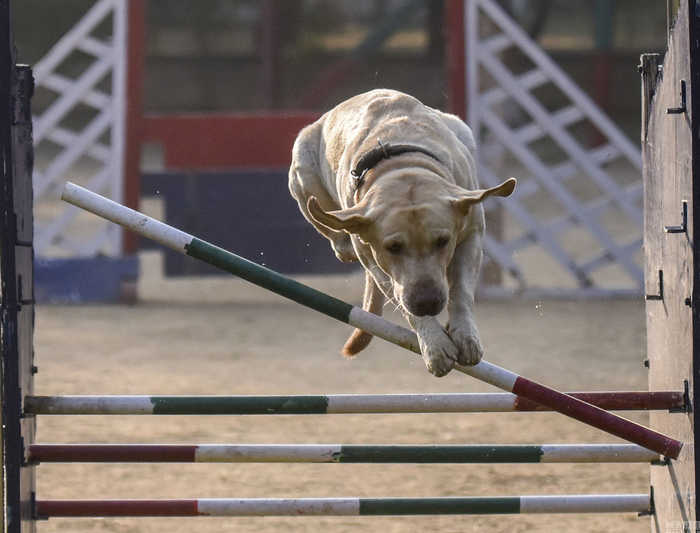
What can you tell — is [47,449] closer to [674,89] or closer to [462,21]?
[674,89]

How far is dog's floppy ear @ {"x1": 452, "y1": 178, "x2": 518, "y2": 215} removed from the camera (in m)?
3.34

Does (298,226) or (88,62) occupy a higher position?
(88,62)

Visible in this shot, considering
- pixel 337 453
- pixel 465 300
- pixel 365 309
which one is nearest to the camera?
pixel 465 300

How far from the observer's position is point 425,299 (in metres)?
3.41

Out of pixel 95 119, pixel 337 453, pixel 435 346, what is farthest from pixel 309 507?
pixel 95 119

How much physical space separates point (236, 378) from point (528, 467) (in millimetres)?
2649

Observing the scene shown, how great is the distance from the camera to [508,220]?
18.6 meters

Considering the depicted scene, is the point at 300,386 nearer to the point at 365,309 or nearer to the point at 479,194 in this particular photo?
the point at 365,309

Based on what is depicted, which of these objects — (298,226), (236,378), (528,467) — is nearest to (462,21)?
(298,226)

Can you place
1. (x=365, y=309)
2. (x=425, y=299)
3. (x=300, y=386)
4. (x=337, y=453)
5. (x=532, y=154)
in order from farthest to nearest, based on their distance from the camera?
(x=532, y=154) → (x=300, y=386) → (x=365, y=309) → (x=337, y=453) → (x=425, y=299)

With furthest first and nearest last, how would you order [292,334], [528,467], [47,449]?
[292,334]
[528,467]
[47,449]

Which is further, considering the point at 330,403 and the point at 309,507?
the point at 309,507

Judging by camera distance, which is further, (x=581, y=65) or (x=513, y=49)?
(x=581, y=65)

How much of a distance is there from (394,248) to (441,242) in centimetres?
12
